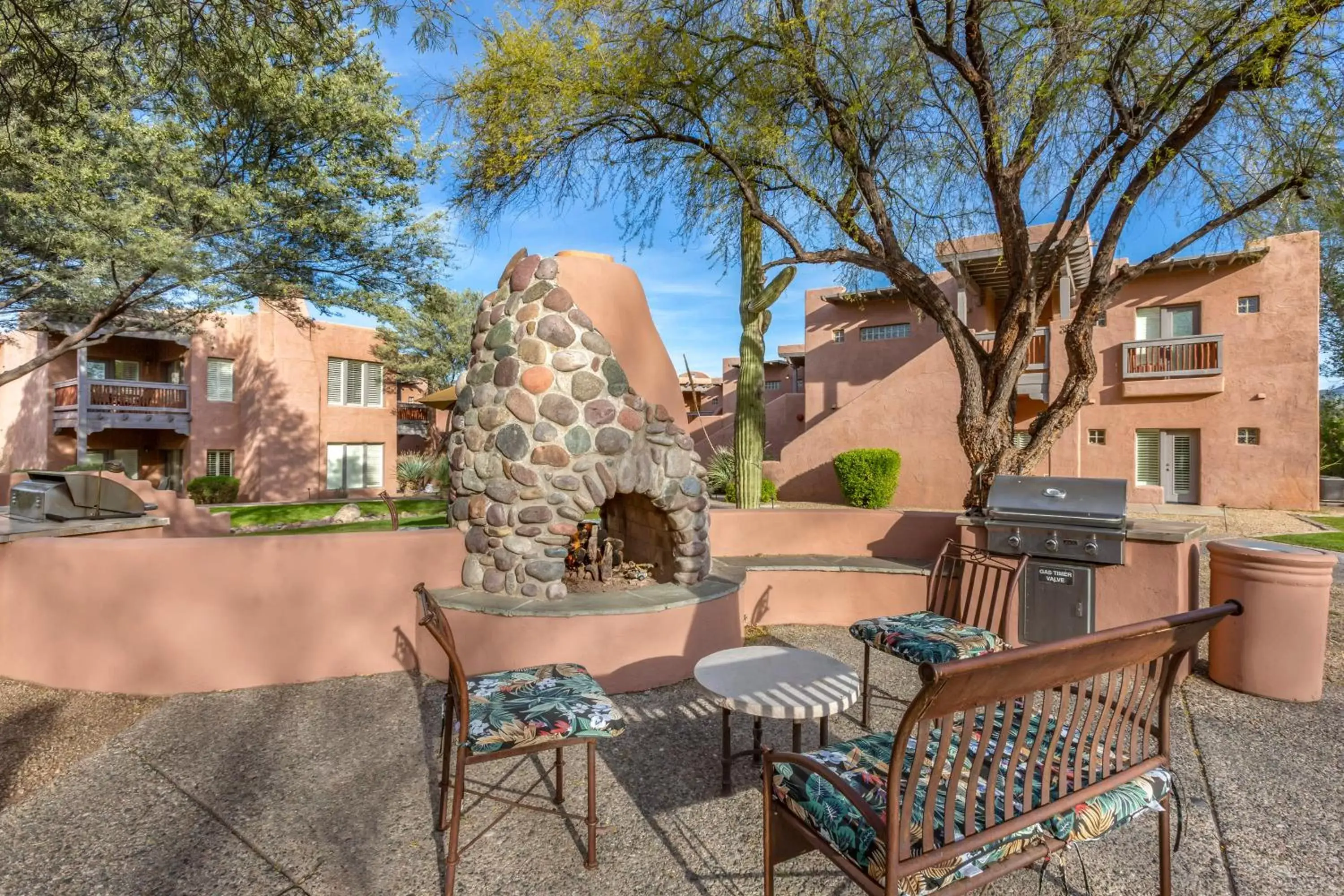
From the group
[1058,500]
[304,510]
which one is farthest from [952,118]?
[304,510]

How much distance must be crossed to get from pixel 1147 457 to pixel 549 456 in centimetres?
1480

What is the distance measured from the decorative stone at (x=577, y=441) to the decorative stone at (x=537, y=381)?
0.38 metres

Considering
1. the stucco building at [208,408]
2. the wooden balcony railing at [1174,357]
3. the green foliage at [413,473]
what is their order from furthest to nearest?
the green foliage at [413,473]
the stucco building at [208,408]
the wooden balcony railing at [1174,357]

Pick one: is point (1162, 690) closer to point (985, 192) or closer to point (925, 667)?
point (925, 667)

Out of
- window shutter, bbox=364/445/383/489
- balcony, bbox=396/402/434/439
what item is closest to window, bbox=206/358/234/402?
window shutter, bbox=364/445/383/489

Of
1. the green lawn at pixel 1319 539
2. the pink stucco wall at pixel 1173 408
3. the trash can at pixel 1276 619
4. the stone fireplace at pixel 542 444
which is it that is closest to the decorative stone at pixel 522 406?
the stone fireplace at pixel 542 444

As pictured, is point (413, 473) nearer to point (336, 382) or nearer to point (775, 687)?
point (336, 382)

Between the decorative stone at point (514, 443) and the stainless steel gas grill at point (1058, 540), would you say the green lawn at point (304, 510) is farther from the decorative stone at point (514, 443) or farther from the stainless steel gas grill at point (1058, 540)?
the stainless steel gas grill at point (1058, 540)

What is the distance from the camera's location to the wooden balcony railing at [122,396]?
15211 millimetres

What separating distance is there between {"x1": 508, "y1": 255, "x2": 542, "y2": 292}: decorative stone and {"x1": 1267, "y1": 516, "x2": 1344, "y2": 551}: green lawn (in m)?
9.67

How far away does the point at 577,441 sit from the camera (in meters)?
4.58

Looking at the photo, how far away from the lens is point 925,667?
4.74 ft

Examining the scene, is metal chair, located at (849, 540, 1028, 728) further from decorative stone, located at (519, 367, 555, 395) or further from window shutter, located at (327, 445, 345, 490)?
window shutter, located at (327, 445, 345, 490)

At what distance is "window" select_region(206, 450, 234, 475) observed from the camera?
17047mm
